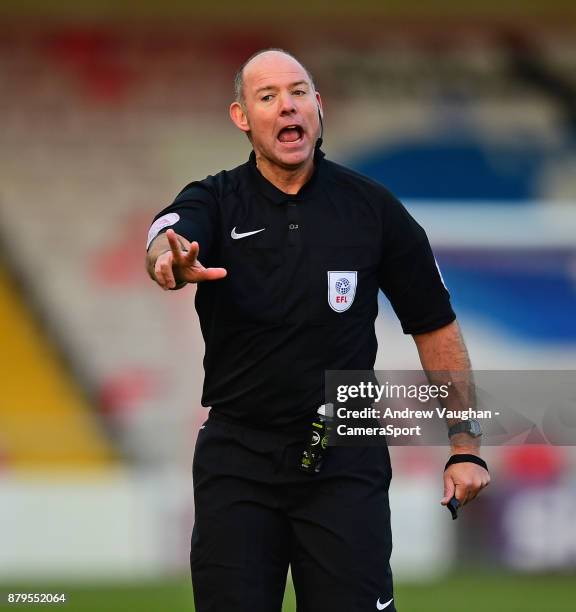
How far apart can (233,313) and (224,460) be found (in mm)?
449

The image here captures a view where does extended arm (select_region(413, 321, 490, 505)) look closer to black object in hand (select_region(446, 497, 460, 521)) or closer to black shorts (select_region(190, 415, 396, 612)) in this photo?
black object in hand (select_region(446, 497, 460, 521))

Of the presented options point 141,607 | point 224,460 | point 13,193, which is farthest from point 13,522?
point 224,460

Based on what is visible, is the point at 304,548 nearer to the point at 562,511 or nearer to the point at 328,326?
the point at 328,326

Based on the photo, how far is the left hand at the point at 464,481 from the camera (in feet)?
13.4

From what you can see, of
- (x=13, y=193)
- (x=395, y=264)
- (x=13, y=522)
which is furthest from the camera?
(x=13, y=193)

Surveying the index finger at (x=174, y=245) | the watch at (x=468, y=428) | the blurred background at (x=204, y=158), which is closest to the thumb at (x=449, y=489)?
the watch at (x=468, y=428)

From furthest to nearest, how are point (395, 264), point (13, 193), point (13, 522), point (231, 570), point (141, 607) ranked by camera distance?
point (13, 193) < point (13, 522) < point (141, 607) < point (395, 264) < point (231, 570)

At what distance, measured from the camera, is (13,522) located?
9195mm

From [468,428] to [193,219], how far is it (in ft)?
3.69

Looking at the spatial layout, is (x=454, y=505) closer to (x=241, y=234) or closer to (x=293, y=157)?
(x=241, y=234)

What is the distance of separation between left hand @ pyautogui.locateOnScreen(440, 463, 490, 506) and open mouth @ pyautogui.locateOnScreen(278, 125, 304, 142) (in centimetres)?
115

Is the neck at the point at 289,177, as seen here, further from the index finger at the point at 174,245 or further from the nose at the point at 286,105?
the index finger at the point at 174,245

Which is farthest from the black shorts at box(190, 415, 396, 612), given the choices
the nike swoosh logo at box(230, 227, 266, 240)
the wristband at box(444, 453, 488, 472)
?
the nike swoosh logo at box(230, 227, 266, 240)

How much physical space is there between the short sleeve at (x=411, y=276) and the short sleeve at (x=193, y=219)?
22.2 inches
